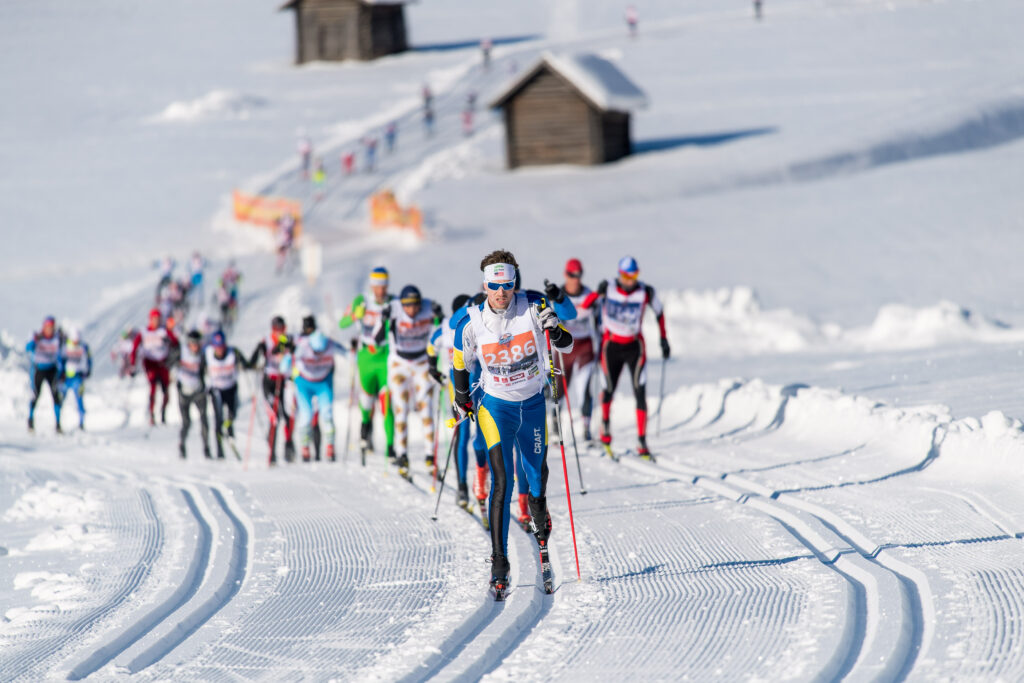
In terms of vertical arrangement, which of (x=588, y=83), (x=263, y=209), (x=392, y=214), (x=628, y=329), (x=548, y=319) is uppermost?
(x=588, y=83)

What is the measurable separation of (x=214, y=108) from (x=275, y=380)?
46766 millimetres

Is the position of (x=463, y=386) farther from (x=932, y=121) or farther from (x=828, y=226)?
(x=932, y=121)

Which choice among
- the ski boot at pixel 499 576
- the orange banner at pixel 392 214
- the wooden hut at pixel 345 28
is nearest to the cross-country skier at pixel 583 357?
the ski boot at pixel 499 576

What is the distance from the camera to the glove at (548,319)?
6.01 metres

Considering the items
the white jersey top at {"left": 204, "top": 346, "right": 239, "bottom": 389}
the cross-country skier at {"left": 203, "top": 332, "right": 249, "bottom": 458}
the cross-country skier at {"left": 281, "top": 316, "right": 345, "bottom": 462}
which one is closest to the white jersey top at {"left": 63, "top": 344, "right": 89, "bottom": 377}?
the cross-country skier at {"left": 203, "top": 332, "right": 249, "bottom": 458}

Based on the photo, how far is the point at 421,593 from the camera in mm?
6172

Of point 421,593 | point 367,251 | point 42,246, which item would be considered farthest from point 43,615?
point 42,246

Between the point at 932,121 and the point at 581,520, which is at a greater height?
the point at 932,121

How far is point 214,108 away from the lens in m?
56.4

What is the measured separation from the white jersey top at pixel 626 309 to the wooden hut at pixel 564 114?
27.8 meters

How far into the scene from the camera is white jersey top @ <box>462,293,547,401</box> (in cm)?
609

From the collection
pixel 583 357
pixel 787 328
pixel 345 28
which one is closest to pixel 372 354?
pixel 583 357

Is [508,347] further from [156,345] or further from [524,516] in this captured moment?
[156,345]

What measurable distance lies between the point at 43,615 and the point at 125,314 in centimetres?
2152
